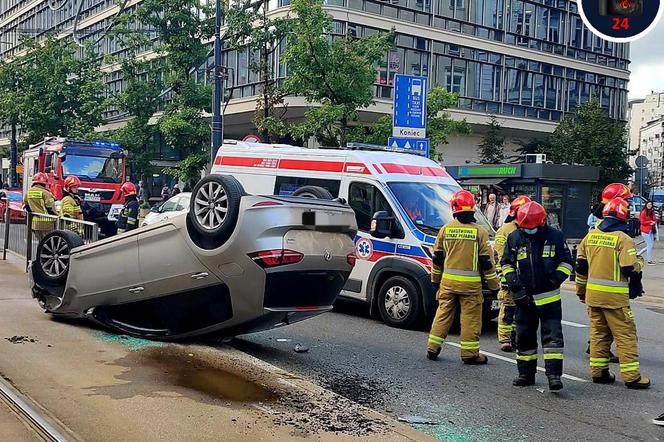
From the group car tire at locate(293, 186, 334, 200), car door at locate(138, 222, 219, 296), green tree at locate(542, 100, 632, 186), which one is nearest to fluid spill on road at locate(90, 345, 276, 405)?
car door at locate(138, 222, 219, 296)

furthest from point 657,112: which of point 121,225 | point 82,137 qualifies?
point 121,225

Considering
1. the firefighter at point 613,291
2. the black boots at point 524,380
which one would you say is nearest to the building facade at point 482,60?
the firefighter at point 613,291

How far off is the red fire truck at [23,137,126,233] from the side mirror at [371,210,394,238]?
14491mm

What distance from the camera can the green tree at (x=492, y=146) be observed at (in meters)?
34.1

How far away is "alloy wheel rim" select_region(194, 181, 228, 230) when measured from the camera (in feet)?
22.1

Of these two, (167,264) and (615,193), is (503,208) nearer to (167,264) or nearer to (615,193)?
(615,193)

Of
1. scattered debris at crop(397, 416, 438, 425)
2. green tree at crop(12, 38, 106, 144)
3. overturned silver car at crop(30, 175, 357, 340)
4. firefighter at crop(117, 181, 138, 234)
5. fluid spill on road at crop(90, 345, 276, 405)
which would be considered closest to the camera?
scattered debris at crop(397, 416, 438, 425)

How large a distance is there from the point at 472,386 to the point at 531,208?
1704mm

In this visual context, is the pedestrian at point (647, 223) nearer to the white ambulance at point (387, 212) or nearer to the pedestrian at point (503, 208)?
the pedestrian at point (503, 208)

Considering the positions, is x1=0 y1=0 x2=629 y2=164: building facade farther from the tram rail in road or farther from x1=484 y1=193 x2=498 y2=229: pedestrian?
the tram rail in road

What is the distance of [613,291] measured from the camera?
7.05 metres

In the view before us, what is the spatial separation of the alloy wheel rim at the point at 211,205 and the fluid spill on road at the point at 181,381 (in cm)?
127

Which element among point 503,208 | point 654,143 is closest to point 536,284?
point 503,208

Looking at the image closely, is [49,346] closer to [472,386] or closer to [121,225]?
[472,386]
